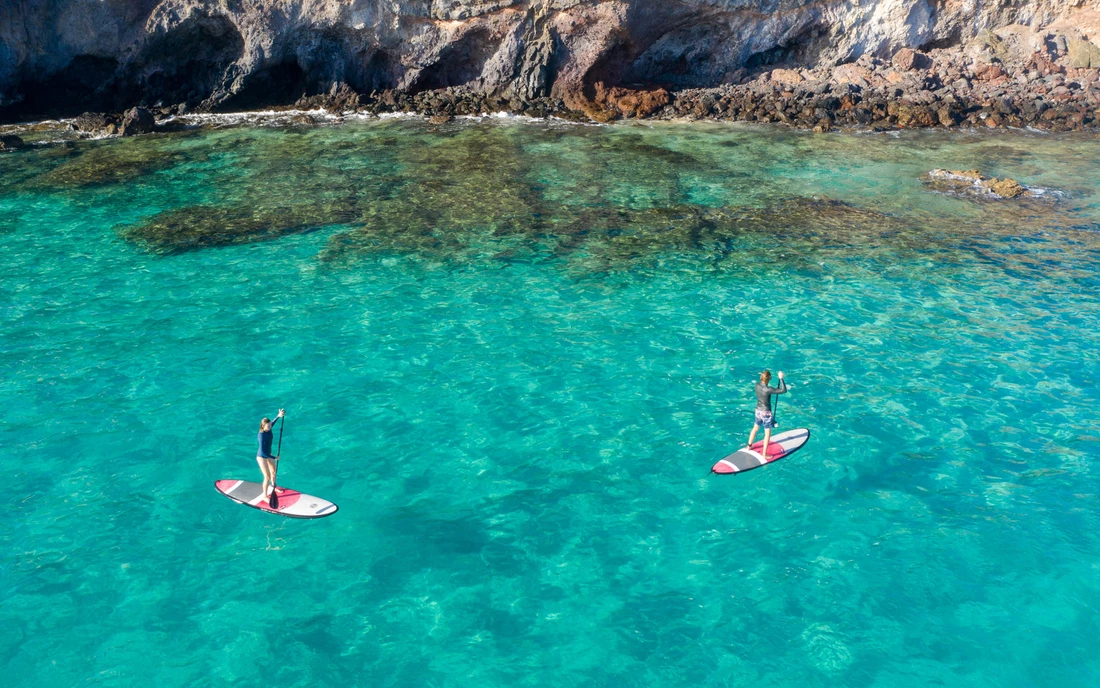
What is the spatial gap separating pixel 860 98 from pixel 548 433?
2676 cm

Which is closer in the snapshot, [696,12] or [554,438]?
[554,438]

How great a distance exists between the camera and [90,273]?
20.1 metres

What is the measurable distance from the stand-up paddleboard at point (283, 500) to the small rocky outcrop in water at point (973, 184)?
70.4 feet

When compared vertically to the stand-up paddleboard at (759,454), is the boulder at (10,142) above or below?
above

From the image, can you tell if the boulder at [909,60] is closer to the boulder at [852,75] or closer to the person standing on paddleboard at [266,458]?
the boulder at [852,75]

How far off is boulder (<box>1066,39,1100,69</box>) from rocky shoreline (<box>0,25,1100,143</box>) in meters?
0.04

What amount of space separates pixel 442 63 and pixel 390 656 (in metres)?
30.9

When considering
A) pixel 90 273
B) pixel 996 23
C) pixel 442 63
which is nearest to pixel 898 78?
pixel 996 23

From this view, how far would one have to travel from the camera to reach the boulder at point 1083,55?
121 ft

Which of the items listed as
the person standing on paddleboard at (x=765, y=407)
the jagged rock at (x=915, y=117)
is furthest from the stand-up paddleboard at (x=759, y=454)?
the jagged rock at (x=915, y=117)

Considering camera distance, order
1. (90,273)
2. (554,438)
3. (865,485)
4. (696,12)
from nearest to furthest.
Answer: (865,485), (554,438), (90,273), (696,12)

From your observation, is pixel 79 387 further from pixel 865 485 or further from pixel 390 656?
pixel 865 485

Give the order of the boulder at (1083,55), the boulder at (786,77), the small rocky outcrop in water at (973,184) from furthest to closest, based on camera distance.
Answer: the boulder at (1083,55)
the boulder at (786,77)
the small rocky outcrop in water at (973,184)

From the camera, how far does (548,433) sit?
562 inches
